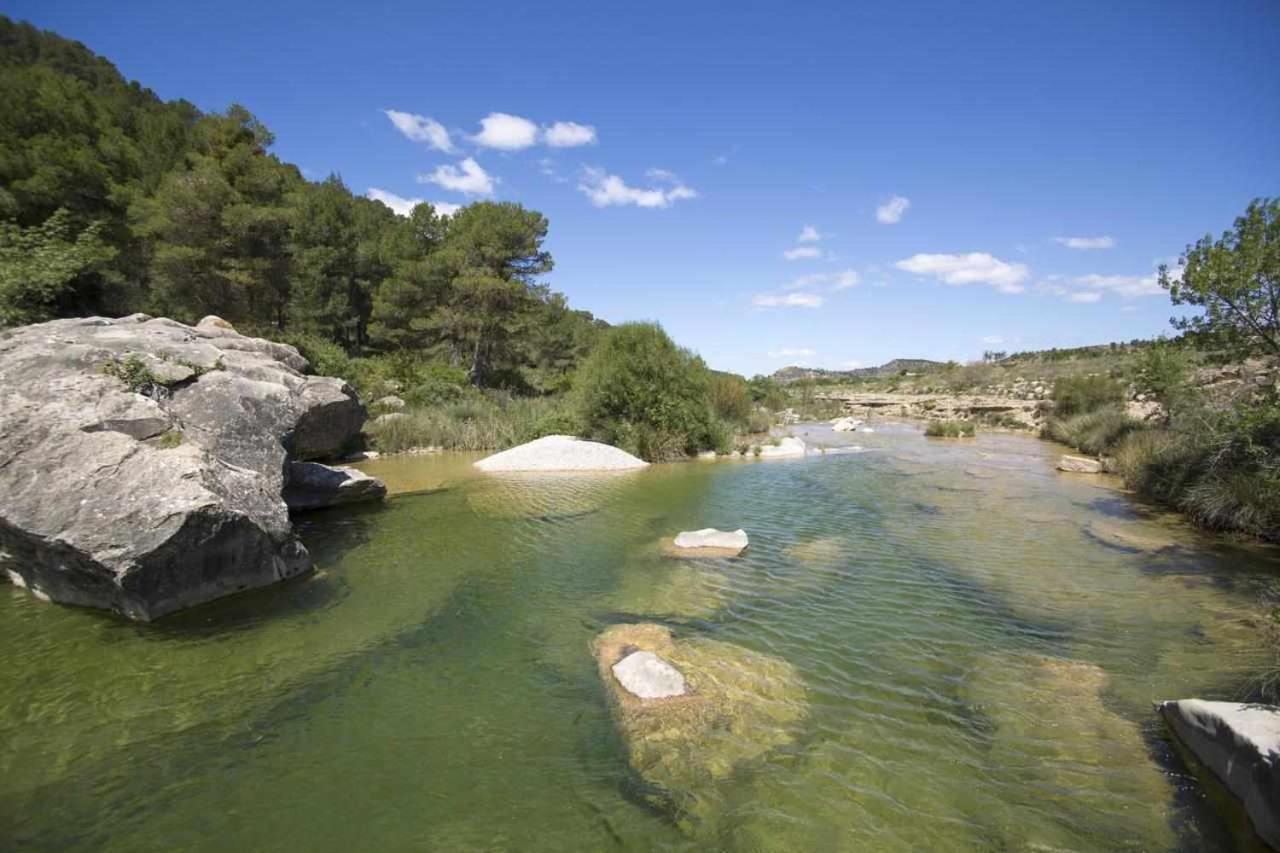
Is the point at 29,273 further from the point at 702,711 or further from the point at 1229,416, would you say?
the point at 1229,416

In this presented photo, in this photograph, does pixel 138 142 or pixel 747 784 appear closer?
pixel 747 784

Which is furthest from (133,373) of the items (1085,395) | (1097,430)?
(1085,395)

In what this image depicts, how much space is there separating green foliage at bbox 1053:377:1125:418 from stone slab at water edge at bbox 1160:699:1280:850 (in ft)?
85.4

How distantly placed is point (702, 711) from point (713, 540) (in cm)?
479

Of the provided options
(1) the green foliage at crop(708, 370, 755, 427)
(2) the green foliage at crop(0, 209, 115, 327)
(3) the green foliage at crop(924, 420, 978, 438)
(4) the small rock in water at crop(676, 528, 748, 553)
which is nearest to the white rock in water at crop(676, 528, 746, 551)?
(4) the small rock in water at crop(676, 528, 748, 553)

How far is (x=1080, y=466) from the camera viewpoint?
16781mm

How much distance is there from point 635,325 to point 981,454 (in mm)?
14108

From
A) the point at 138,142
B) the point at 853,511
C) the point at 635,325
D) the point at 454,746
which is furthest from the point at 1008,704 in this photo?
the point at 138,142

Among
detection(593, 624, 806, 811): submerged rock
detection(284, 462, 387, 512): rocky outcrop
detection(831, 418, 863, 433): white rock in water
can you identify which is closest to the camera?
detection(593, 624, 806, 811): submerged rock

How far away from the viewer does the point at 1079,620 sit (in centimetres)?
A: 648

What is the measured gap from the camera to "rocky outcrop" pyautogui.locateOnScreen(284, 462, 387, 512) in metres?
11.7

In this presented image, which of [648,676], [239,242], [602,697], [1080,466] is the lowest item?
[602,697]

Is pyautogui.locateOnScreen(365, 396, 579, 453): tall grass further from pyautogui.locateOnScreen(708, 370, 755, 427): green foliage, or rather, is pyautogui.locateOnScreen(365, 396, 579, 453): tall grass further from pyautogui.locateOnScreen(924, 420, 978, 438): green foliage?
pyautogui.locateOnScreen(924, 420, 978, 438): green foliage

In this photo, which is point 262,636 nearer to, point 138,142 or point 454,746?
point 454,746
